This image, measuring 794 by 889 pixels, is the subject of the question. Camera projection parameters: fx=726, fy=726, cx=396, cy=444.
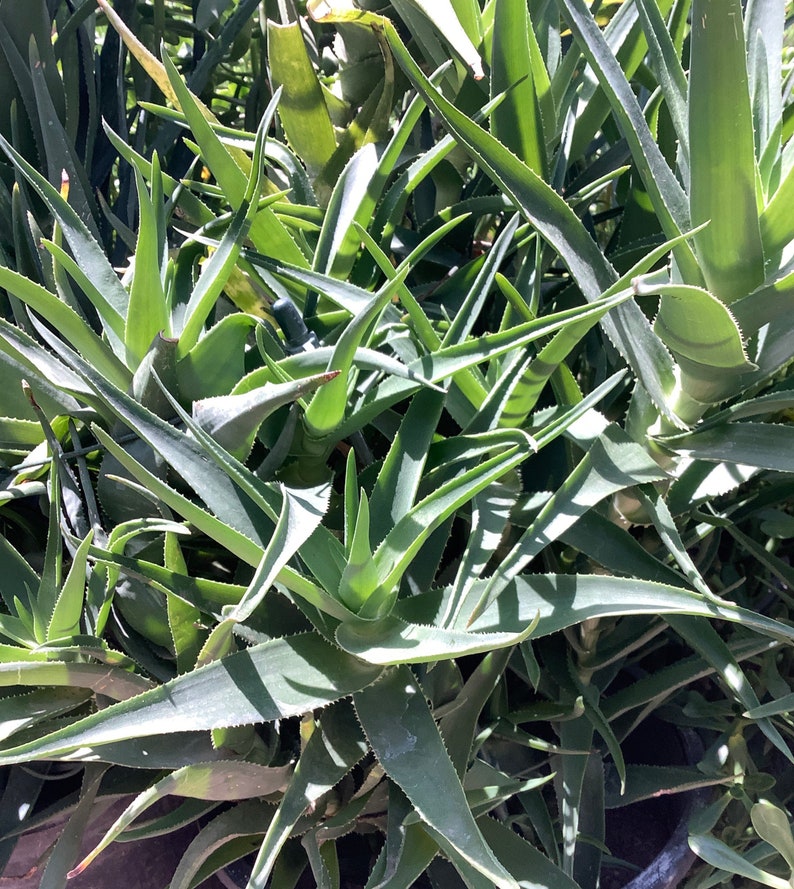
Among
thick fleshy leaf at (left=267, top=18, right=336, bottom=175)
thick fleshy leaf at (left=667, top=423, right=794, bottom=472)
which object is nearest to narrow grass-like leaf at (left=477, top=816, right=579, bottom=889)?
thick fleshy leaf at (left=667, top=423, right=794, bottom=472)

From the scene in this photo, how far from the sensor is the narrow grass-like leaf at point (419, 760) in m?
0.24

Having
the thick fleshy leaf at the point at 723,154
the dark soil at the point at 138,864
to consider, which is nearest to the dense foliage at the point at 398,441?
the thick fleshy leaf at the point at 723,154

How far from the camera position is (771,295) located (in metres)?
0.24

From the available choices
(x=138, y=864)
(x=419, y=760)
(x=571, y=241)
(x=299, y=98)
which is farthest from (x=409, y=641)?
(x=138, y=864)

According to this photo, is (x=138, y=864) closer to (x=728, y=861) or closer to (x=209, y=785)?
(x=209, y=785)

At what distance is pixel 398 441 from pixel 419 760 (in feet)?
0.39

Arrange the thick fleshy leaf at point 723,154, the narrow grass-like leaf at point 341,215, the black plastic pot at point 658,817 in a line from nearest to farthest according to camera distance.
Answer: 1. the thick fleshy leaf at point 723,154
2. the narrow grass-like leaf at point 341,215
3. the black plastic pot at point 658,817

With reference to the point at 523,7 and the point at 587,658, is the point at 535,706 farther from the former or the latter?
the point at 523,7

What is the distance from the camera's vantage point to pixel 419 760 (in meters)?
0.26

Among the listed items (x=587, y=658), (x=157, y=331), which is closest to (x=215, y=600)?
(x=157, y=331)

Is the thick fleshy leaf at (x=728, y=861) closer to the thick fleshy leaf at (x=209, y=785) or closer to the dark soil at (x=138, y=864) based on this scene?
the thick fleshy leaf at (x=209, y=785)

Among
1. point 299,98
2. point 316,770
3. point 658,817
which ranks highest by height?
point 299,98

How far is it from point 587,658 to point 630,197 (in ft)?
0.81

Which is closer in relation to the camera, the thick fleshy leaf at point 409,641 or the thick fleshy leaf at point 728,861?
the thick fleshy leaf at point 409,641
